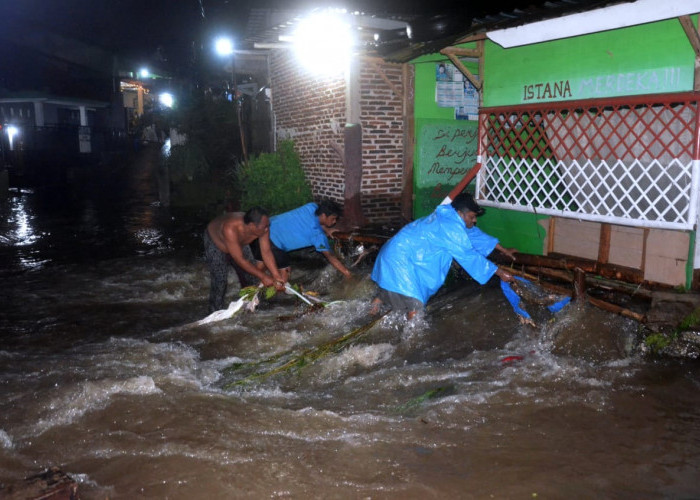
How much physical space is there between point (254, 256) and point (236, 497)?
5.00 m

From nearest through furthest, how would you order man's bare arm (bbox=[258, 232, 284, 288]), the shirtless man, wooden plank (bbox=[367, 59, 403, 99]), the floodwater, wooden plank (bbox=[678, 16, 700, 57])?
the floodwater < wooden plank (bbox=[678, 16, 700, 57]) < the shirtless man < man's bare arm (bbox=[258, 232, 284, 288]) < wooden plank (bbox=[367, 59, 403, 99])

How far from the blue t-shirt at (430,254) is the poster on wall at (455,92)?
5.14m

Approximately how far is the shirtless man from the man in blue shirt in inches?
24.2

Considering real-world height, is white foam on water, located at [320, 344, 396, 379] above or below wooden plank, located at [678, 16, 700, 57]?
below

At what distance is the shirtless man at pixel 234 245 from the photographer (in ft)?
23.2

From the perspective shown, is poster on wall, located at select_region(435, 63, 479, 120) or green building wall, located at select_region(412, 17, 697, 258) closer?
green building wall, located at select_region(412, 17, 697, 258)

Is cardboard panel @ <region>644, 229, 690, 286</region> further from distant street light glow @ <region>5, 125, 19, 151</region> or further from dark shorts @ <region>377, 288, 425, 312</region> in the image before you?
distant street light glow @ <region>5, 125, 19, 151</region>

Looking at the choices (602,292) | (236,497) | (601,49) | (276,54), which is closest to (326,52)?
(276,54)

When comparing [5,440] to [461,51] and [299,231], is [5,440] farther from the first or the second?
[461,51]

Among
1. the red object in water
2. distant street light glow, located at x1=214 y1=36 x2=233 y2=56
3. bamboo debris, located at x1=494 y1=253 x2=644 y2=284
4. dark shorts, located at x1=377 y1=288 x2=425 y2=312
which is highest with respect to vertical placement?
distant street light glow, located at x1=214 y1=36 x2=233 y2=56

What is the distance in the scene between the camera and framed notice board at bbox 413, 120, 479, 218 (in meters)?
10.9

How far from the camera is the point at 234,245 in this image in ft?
23.7

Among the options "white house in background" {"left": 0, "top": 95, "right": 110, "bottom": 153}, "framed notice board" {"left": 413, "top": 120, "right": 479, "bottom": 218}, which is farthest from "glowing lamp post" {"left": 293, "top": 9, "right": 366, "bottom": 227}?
"white house in background" {"left": 0, "top": 95, "right": 110, "bottom": 153}

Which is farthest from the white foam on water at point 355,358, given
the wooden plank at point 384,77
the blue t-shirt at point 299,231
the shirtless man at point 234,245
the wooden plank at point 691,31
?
the wooden plank at point 384,77
